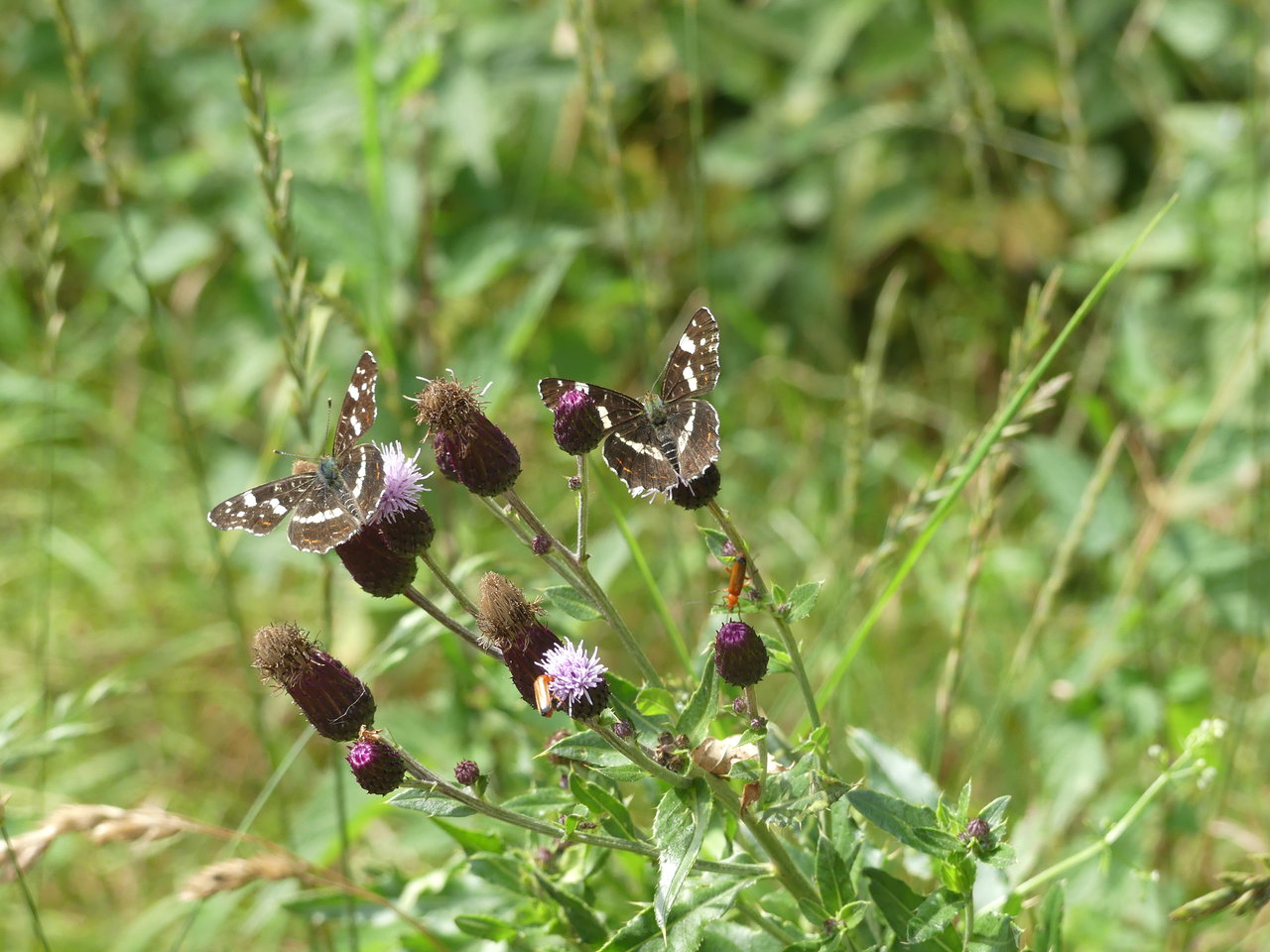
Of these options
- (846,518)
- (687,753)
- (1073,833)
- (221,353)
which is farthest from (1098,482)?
(221,353)

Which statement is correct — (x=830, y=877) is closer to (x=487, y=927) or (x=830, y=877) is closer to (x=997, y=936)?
(x=997, y=936)

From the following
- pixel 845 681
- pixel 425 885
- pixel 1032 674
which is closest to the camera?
pixel 425 885

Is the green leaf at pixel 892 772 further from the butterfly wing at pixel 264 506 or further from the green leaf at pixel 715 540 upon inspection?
the butterfly wing at pixel 264 506

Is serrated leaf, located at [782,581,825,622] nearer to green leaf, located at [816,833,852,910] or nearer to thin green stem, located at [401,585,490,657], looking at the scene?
green leaf, located at [816,833,852,910]

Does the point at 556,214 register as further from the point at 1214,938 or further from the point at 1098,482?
the point at 1214,938

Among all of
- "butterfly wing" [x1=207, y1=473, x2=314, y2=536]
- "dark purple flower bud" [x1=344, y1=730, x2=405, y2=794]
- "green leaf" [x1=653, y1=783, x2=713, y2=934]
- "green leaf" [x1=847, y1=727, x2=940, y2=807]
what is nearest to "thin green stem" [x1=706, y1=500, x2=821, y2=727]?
"green leaf" [x1=653, y1=783, x2=713, y2=934]

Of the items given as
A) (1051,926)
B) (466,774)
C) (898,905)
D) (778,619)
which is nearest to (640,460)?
(778,619)

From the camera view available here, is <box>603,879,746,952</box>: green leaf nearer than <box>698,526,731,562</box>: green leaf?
Yes

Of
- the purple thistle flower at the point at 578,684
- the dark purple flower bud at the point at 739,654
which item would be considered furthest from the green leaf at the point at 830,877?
the purple thistle flower at the point at 578,684
